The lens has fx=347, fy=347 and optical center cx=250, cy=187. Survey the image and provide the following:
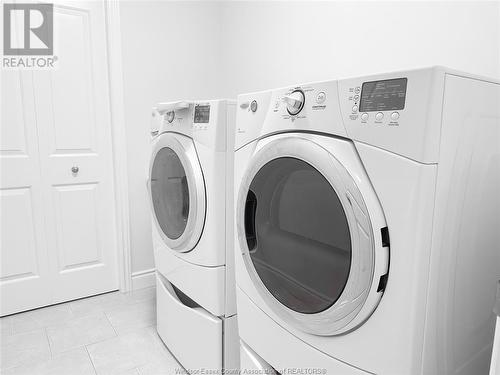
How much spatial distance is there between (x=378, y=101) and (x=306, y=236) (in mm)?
391

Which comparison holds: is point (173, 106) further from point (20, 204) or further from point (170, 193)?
point (20, 204)

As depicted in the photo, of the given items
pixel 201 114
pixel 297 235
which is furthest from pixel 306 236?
pixel 201 114

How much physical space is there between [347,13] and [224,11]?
1.17 metres

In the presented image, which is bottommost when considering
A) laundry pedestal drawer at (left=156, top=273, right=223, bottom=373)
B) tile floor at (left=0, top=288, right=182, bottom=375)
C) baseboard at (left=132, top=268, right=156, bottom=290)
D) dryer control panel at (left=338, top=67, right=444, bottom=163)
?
tile floor at (left=0, top=288, right=182, bottom=375)

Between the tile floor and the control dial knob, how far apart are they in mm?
1324

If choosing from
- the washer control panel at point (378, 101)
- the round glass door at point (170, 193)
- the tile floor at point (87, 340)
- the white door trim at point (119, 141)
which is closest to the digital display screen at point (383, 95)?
the washer control panel at point (378, 101)

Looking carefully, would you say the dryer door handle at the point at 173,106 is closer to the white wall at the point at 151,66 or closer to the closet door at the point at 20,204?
the white wall at the point at 151,66

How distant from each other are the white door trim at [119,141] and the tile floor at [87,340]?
0.27m

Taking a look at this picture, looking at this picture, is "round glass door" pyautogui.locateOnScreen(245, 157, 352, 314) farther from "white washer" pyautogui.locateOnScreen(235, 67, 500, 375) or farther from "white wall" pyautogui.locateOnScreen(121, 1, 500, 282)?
"white wall" pyautogui.locateOnScreen(121, 1, 500, 282)

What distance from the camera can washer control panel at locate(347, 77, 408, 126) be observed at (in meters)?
0.70

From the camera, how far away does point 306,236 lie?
0.93 m

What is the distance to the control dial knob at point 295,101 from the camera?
0.88 metres

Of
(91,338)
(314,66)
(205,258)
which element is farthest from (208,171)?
(91,338)

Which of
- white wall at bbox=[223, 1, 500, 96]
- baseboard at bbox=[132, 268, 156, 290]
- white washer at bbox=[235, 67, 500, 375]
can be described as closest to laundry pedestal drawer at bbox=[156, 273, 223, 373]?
white washer at bbox=[235, 67, 500, 375]
